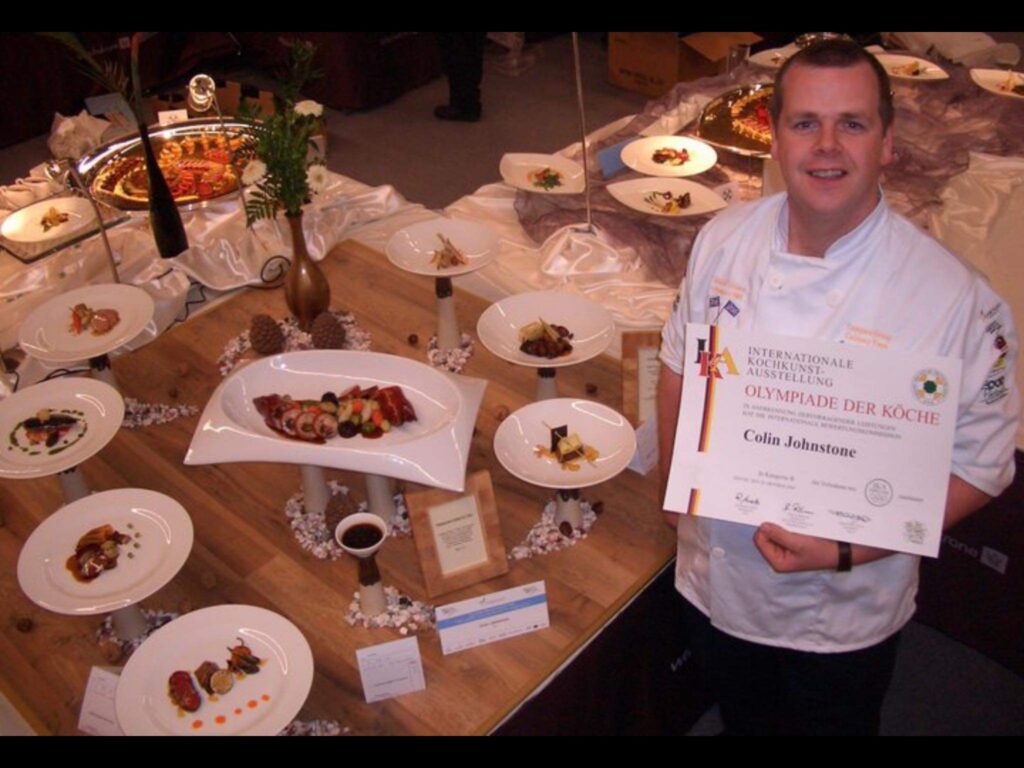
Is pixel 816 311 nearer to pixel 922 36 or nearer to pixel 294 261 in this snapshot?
pixel 294 261


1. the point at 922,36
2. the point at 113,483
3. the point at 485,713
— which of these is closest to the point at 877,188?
the point at 485,713


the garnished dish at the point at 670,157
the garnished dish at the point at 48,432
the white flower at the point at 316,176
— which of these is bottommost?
the garnished dish at the point at 670,157

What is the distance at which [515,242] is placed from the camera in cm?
281

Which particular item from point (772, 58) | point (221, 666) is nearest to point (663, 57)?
point (772, 58)

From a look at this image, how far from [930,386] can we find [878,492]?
0.57 ft

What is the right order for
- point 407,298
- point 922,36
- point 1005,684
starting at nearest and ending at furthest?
1. point 1005,684
2. point 407,298
3. point 922,36

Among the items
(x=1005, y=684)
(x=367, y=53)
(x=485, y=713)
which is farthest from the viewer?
(x=367, y=53)

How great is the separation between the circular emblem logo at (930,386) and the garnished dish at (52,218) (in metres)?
2.36

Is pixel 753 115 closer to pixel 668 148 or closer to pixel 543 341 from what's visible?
pixel 668 148

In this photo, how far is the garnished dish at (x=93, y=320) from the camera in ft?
6.95

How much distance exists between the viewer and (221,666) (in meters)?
1.51

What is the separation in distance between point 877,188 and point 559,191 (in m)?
1.51

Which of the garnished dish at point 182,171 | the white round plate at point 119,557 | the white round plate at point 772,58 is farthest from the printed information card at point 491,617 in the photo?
the white round plate at point 772,58

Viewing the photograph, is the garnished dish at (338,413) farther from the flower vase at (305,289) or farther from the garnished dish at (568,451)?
the flower vase at (305,289)
